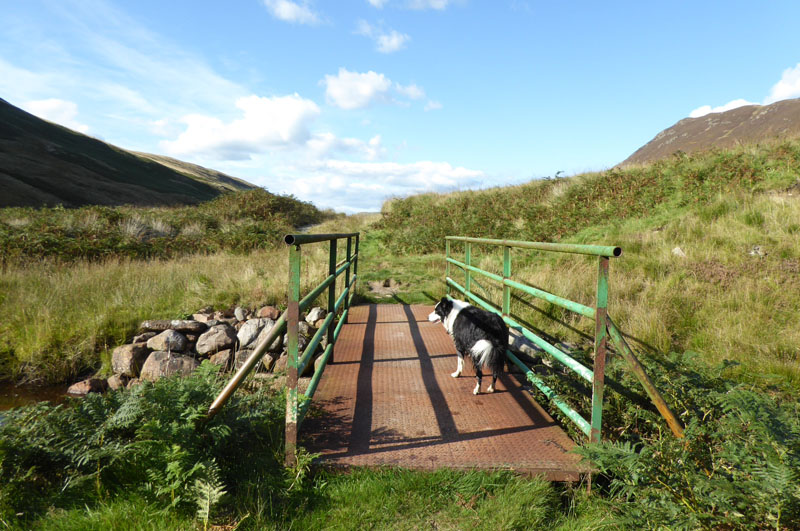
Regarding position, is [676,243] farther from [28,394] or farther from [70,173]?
[70,173]

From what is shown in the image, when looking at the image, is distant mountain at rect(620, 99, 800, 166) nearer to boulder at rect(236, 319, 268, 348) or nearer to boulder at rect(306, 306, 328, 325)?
boulder at rect(306, 306, 328, 325)

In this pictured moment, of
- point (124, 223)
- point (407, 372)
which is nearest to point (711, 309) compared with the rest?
point (407, 372)

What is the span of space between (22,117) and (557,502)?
92.3 metres

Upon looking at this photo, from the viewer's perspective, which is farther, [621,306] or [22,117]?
[22,117]

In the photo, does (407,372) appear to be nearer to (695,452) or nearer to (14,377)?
(695,452)

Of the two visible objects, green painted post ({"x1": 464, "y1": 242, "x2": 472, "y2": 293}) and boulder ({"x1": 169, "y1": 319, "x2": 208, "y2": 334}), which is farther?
boulder ({"x1": 169, "y1": 319, "x2": 208, "y2": 334})

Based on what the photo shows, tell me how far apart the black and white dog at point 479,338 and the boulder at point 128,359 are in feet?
14.4

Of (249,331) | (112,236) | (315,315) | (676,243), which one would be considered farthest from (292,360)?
(112,236)

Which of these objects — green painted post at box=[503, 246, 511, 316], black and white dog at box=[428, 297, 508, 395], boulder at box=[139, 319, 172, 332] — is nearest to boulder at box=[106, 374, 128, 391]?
boulder at box=[139, 319, 172, 332]

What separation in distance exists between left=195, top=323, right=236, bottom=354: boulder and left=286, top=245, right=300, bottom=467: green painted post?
367cm

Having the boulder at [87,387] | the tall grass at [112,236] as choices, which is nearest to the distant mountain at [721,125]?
the tall grass at [112,236]

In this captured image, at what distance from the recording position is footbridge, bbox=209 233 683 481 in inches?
96.3

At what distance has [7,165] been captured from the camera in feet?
133

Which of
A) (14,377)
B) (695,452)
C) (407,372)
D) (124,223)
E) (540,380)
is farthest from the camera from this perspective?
(124,223)
